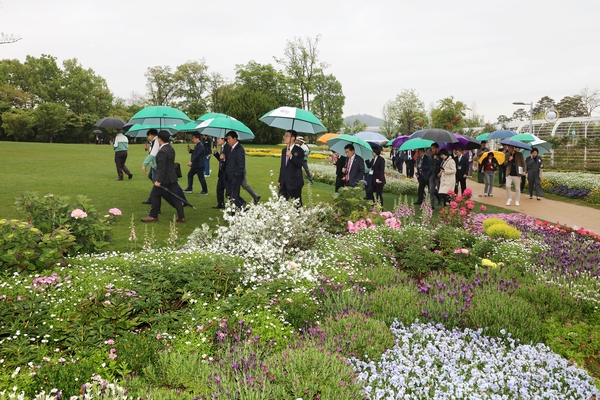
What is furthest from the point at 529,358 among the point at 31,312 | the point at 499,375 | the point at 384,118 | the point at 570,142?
the point at 384,118

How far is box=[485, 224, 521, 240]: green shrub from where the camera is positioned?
8.52 metres

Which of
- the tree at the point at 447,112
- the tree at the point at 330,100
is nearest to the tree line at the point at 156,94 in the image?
the tree at the point at 330,100

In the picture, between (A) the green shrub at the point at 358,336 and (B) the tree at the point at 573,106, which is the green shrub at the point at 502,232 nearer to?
(A) the green shrub at the point at 358,336

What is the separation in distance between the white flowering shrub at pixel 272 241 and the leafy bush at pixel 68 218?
1.41m

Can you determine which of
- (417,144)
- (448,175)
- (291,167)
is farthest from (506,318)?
(417,144)

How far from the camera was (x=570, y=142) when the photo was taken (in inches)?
1220

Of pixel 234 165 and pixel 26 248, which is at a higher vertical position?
pixel 234 165

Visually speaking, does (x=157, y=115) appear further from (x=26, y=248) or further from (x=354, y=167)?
(x=26, y=248)

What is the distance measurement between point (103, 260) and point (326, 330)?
345 cm

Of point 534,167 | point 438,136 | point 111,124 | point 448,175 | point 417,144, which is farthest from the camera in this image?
point 534,167

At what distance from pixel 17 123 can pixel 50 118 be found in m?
3.04

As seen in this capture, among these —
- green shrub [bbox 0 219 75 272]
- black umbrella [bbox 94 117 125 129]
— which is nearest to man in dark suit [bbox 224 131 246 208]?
green shrub [bbox 0 219 75 272]

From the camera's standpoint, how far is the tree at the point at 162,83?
2936 inches

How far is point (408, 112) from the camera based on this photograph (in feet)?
229
